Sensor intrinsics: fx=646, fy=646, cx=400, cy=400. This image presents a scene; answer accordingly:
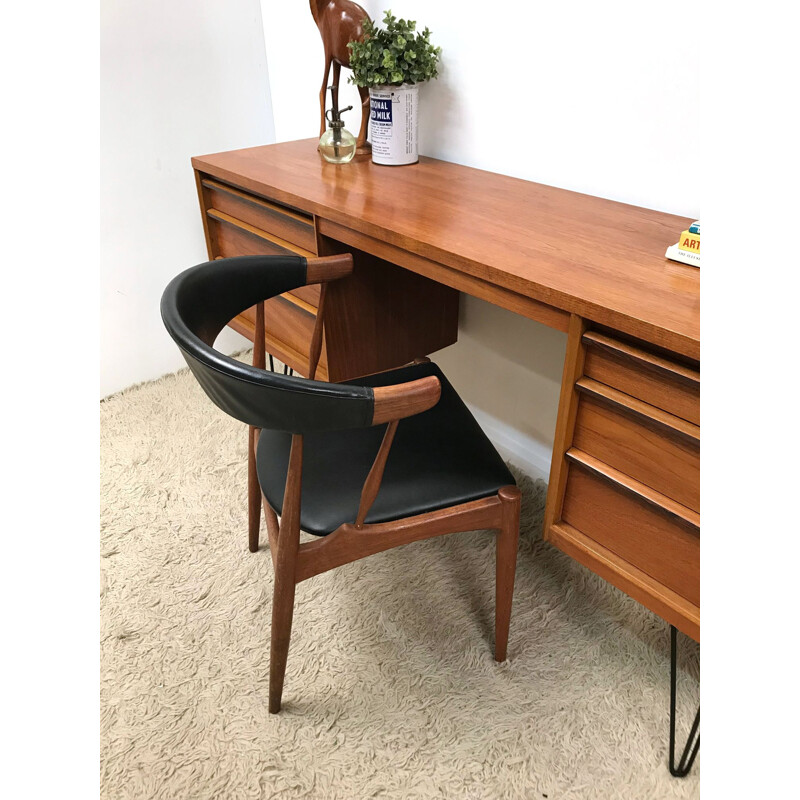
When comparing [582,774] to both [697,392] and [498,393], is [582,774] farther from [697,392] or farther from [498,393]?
[498,393]

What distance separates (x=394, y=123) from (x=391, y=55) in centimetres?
14

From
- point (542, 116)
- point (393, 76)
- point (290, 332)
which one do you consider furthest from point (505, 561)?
point (393, 76)

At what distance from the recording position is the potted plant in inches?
53.6

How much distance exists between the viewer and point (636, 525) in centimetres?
95

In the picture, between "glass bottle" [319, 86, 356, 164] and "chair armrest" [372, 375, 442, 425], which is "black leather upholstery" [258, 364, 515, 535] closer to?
"chair armrest" [372, 375, 442, 425]

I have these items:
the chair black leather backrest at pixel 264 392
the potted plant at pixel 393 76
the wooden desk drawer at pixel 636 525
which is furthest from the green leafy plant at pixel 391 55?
the wooden desk drawer at pixel 636 525

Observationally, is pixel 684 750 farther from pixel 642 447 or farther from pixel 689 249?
pixel 689 249

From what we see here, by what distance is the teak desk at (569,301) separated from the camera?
2.78 ft

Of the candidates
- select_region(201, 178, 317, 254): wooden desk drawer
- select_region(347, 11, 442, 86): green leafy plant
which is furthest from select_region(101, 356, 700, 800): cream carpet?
select_region(347, 11, 442, 86): green leafy plant

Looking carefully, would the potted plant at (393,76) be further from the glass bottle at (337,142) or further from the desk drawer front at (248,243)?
the desk drawer front at (248,243)

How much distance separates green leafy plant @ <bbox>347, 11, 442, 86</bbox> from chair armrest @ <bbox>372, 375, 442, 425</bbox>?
802mm

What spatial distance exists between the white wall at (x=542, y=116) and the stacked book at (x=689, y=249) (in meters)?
0.24

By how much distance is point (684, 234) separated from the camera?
961 millimetres
